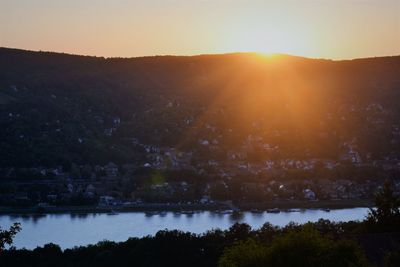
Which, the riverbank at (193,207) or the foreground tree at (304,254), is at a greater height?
the foreground tree at (304,254)

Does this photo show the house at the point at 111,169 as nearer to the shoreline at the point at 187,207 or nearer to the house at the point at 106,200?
the house at the point at 106,200

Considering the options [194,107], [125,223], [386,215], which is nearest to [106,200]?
[125,223]

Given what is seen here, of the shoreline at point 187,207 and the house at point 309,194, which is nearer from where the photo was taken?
the shoreline at point 187,207

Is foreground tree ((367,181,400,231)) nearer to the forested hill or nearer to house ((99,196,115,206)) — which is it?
house ((99,196,115,206))

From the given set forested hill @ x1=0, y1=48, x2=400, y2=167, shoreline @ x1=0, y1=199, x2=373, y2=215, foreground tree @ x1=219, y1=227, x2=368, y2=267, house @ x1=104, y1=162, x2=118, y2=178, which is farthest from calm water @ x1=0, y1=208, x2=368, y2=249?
foreground tree @ x1=219, y1=227, x2=368, y2=267

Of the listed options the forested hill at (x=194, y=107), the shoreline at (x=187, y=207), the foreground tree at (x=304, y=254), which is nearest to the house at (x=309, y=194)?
the shoreline at (x=187, y=207)
